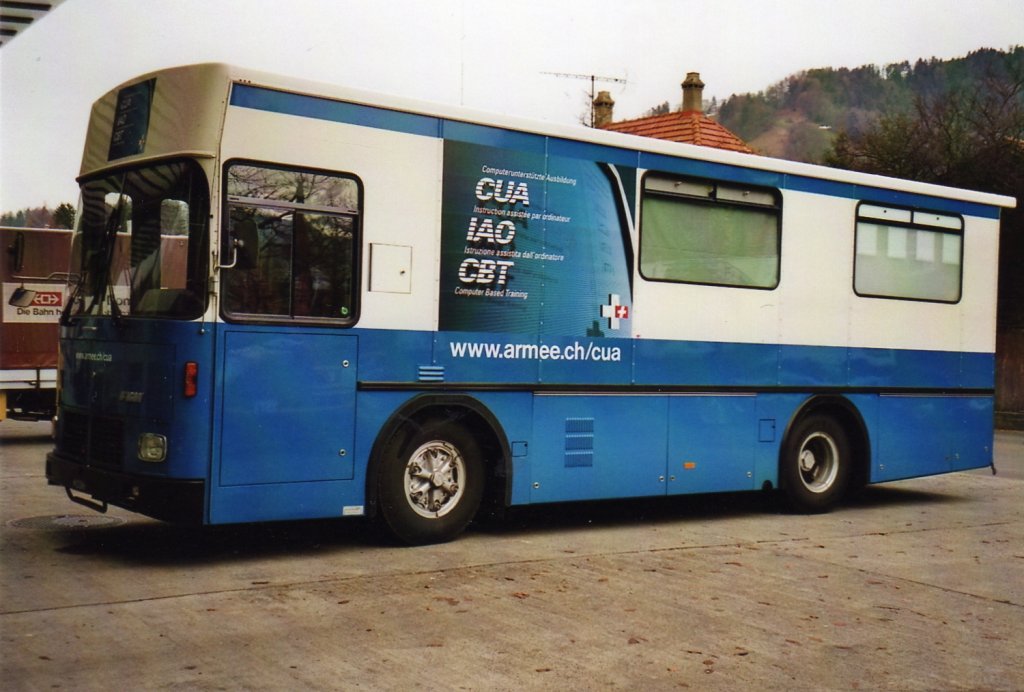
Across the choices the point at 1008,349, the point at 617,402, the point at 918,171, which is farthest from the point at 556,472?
the point at 918,171

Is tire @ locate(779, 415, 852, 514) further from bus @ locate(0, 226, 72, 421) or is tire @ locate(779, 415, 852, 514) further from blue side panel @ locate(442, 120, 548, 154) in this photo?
bus @ locate(0, 226, 72, 421)

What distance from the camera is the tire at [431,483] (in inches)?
326

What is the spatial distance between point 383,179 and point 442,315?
1.10 m

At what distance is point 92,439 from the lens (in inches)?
311

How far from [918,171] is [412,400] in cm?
2748

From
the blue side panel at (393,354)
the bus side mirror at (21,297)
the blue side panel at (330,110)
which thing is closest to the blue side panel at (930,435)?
the blue side panel at (393,354)

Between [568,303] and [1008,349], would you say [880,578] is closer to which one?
[568,303]

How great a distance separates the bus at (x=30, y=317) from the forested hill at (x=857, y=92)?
73.0 feet

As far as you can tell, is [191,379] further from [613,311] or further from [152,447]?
[613,311]

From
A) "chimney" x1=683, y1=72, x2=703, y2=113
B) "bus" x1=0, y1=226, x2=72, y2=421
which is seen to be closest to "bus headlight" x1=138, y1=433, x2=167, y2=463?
"bus" x1=0, y1=226, x2=72, y2=421

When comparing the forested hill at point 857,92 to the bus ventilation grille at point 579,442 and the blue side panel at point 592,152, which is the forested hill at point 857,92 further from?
the bus ventilation grille at point 579,442

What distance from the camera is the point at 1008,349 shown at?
28.2 metres

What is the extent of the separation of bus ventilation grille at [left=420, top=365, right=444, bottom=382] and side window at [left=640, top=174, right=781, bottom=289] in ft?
7.31

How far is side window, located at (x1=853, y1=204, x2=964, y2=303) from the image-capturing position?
37.5ft
